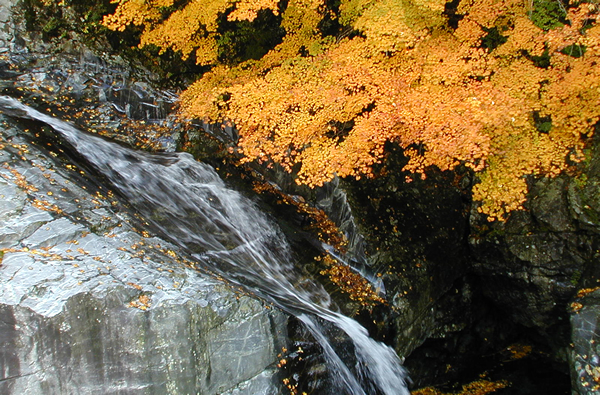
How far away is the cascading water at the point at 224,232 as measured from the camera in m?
5.60

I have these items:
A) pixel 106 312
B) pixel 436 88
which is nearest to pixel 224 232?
pixel 106 312

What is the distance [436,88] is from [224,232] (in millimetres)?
4143

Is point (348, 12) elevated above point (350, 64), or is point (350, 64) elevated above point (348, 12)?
point (348, 12)

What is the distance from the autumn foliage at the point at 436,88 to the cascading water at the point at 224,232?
1.34 meters

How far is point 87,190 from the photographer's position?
17.9ft

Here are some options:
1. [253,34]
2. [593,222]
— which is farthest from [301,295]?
[253,34]

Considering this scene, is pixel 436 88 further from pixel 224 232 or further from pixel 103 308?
pixel 103 308

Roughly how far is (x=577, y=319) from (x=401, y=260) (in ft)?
8.97

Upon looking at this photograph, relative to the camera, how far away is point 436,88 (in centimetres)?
622

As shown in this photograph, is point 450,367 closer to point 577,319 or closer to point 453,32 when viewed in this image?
point 577,319

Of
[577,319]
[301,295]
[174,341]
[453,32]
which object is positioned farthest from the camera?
[453,32]

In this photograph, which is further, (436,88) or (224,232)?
(224,232)

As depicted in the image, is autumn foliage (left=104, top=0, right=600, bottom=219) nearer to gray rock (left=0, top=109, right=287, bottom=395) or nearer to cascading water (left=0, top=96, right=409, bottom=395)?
cascading water (left=0, top=96, right=409, bottom=395)

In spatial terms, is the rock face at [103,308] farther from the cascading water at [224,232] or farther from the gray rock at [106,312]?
the cascading water at [224,232]
